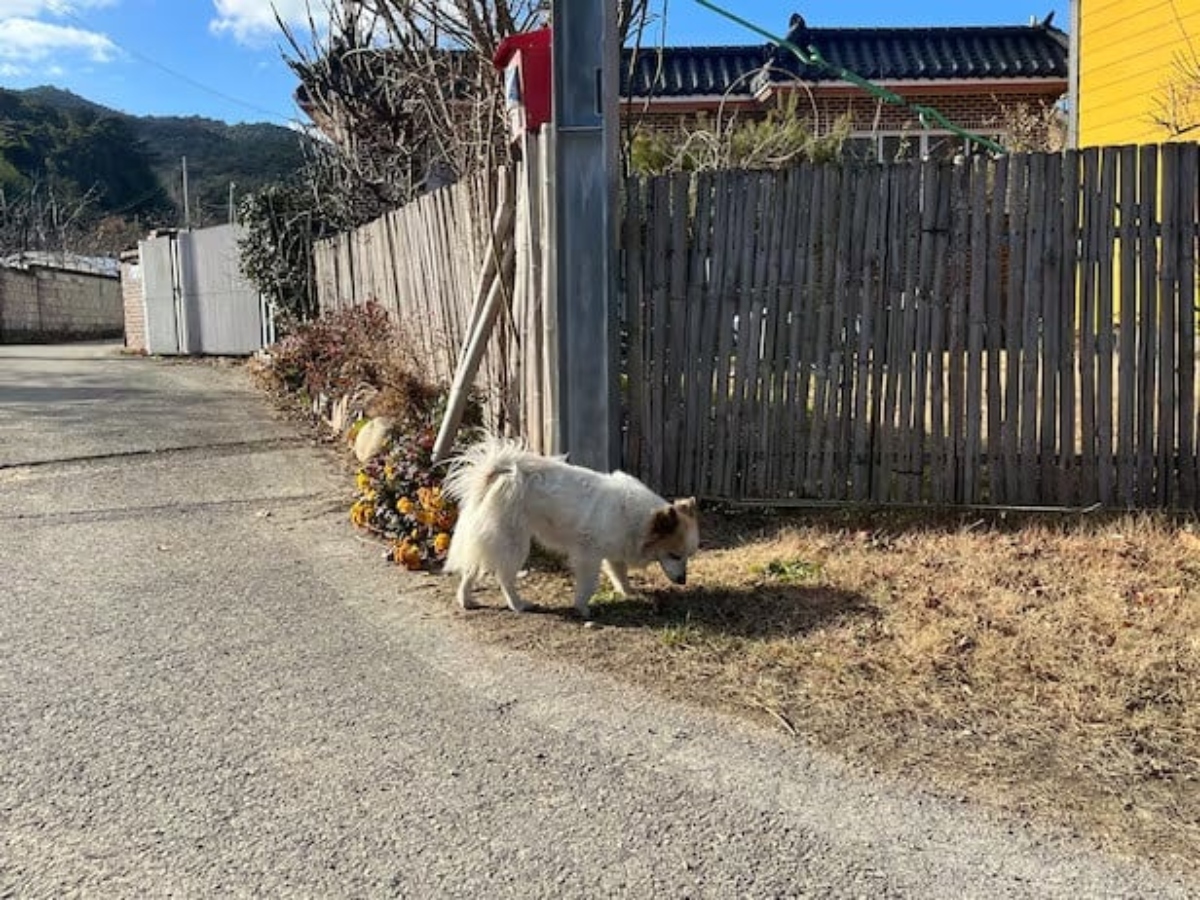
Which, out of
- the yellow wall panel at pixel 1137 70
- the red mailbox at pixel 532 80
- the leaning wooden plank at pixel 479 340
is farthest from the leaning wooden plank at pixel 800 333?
the yellow wall panel at pixel 1137 70

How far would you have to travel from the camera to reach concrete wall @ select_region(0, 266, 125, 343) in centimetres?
2962

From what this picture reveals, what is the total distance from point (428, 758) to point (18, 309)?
103 ft

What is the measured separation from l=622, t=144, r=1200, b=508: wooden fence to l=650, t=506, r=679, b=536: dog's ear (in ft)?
5.03

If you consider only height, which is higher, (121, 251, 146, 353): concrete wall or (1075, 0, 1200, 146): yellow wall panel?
(1075, 0, 1200, 146): yellow wall panel

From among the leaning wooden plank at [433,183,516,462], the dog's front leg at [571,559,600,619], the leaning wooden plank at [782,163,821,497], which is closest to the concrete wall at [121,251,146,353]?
the leaning wooden plank at [433,183,516,462]

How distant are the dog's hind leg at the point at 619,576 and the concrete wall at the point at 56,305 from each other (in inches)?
1069

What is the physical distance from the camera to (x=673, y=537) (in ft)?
16.1

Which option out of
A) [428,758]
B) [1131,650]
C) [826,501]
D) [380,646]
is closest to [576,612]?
[380,646]

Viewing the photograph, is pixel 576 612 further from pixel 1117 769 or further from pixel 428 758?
pixel 1117 769

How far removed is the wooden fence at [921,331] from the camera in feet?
19.0

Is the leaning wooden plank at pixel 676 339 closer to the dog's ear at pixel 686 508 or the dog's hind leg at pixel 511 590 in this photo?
the dog's ear at pixel 686 508

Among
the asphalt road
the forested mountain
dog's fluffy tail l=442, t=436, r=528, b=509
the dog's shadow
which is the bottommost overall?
the asphalt road

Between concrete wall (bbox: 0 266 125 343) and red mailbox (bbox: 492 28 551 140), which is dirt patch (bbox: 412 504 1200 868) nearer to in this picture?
red mailbox (bbox: 492 28 551 140)

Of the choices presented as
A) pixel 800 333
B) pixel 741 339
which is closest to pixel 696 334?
pixel 741 339
